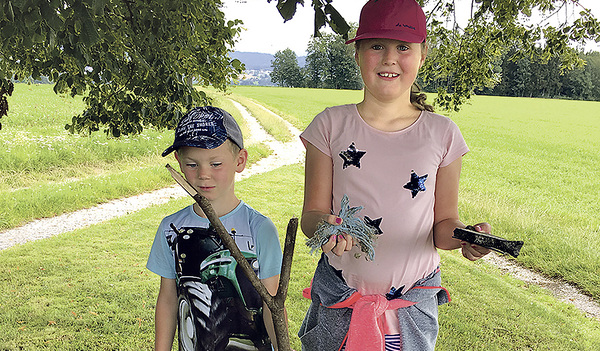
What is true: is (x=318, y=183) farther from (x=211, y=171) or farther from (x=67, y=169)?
(x=67, y=169)

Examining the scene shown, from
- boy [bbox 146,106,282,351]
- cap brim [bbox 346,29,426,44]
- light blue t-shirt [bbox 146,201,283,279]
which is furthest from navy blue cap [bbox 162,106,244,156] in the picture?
cap brim [bbox 346,29,426,44]

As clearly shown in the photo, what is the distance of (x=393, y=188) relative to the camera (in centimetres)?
172

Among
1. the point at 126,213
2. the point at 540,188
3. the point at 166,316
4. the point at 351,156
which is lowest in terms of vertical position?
the point at 540,188

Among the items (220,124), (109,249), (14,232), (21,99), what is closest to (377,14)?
(220,124)

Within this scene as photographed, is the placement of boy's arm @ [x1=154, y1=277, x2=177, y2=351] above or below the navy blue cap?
below

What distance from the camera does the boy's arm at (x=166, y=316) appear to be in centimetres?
198

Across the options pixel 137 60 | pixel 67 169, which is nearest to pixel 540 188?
pixel 67 169

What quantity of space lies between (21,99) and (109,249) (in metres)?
27.7

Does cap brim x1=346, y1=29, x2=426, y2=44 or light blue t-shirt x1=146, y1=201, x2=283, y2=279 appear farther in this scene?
light blue t-shirt x1=146, y1=201, x2=283, y2=279

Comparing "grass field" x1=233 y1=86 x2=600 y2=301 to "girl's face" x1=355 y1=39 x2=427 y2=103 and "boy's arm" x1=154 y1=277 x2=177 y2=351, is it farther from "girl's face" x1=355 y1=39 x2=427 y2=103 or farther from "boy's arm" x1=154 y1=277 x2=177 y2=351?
"boy's arm" x1=154 y1=277 x2=177 y2=351

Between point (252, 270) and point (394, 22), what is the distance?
1.08m

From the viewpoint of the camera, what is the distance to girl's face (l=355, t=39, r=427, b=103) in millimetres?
1735

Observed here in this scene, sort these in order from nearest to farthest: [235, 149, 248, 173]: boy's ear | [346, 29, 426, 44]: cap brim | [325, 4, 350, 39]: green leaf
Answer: [346, 29, 426, 44]: cap brim → [235, 149, 248, 173]: boy's ear → [325, 4, 350, 39]: green leaf

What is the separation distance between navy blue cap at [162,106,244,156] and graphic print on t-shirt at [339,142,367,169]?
50 centimetres
